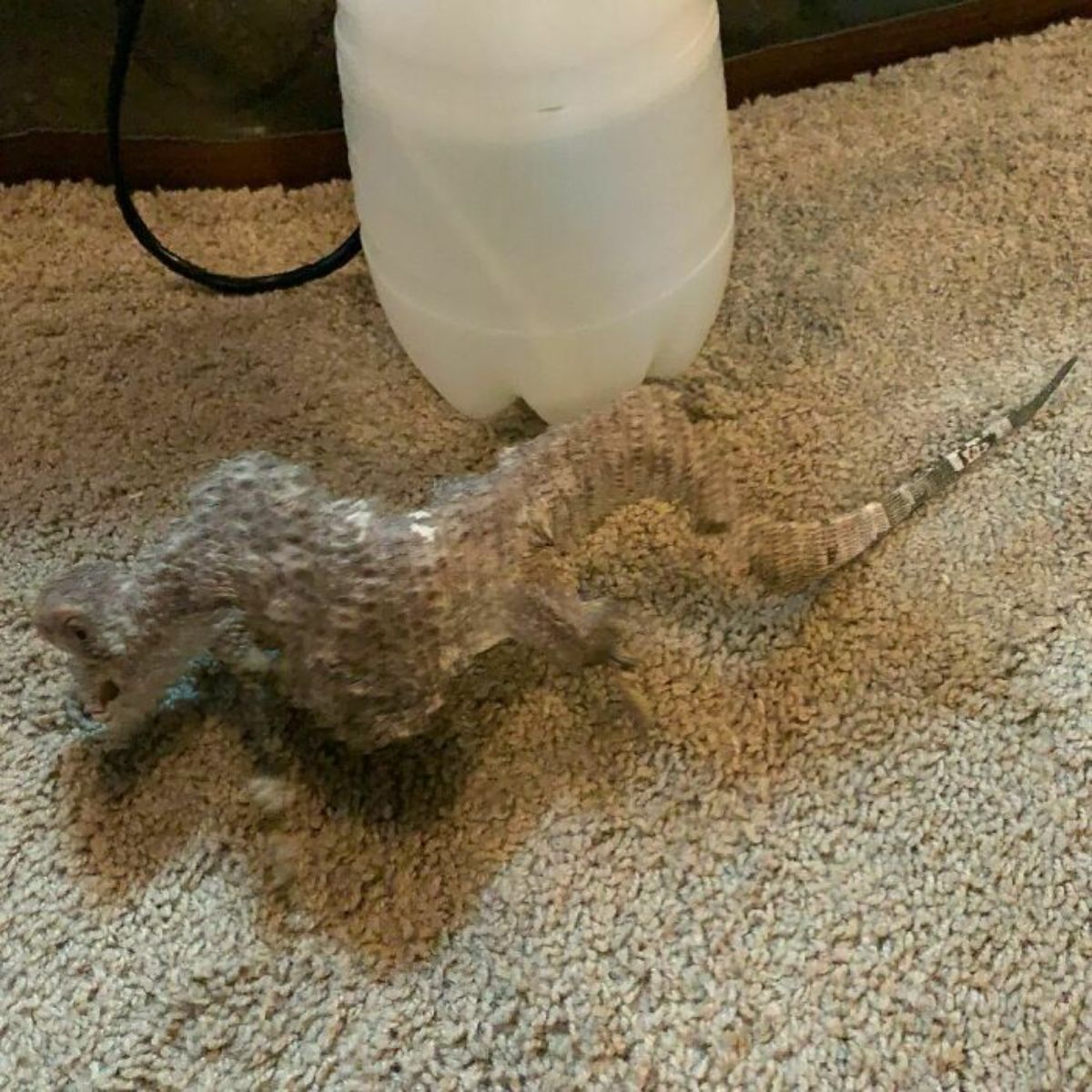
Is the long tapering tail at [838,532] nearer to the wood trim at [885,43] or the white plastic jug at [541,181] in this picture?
the white plastic jug at [541,181]

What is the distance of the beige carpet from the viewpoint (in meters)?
0.58

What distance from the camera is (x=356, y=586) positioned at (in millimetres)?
579

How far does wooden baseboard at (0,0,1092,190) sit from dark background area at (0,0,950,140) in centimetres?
1

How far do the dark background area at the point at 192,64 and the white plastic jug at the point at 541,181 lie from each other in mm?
228

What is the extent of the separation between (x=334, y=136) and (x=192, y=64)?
0.35 ft

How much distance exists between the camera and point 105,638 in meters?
0.63

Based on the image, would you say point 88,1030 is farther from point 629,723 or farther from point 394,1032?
point 629,723

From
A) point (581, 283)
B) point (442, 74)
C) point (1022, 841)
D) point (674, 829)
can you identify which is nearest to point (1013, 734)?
point (1022, 841)

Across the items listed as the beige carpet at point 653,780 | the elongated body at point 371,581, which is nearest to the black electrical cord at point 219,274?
the beige carpet at point 653,780

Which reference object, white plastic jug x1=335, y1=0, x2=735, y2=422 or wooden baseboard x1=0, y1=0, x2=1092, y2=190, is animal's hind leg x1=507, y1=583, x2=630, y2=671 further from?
wooden baseboard x1=0, y1=0, x2=1092, y2=190

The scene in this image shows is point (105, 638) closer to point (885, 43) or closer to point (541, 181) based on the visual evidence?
point (541, 181)

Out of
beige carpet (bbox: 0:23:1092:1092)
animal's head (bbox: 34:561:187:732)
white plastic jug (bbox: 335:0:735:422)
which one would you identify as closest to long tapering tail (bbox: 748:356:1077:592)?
beige carpet (bbox: 0:23:1092:1092)

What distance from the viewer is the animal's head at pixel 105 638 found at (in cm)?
63

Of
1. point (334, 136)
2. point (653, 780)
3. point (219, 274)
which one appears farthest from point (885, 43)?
point (653, 780)
